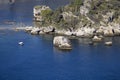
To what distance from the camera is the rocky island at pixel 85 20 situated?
95938 mm

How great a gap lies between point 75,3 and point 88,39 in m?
15.7

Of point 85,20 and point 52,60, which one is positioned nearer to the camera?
point 52,60

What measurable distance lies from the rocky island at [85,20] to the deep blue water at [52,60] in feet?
12.1

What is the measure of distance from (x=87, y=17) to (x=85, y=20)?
153 cm

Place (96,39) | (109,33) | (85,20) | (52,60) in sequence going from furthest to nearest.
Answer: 1. (85,20)
2. (109,33)
3. (96,39)
4. (52,60)

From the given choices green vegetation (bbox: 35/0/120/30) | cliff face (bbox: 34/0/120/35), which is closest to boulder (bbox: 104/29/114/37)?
cliff face (bbox: 34/0/120/35)

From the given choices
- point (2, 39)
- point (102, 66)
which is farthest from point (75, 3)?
point (102, 66)

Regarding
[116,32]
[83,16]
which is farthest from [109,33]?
[83,16]

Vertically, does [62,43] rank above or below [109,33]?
below

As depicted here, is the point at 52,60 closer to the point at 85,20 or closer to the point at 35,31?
the point at 85,20

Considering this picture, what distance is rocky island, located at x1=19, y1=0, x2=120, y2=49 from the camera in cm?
9594

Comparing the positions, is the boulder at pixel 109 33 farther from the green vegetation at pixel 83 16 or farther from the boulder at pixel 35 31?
the boulder at pixel 35 31

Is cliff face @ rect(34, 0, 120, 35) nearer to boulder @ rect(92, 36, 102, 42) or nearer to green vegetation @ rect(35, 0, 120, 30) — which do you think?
green vegetation @ rect(35, 0, 120, 30)

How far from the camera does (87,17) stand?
9900 cm
